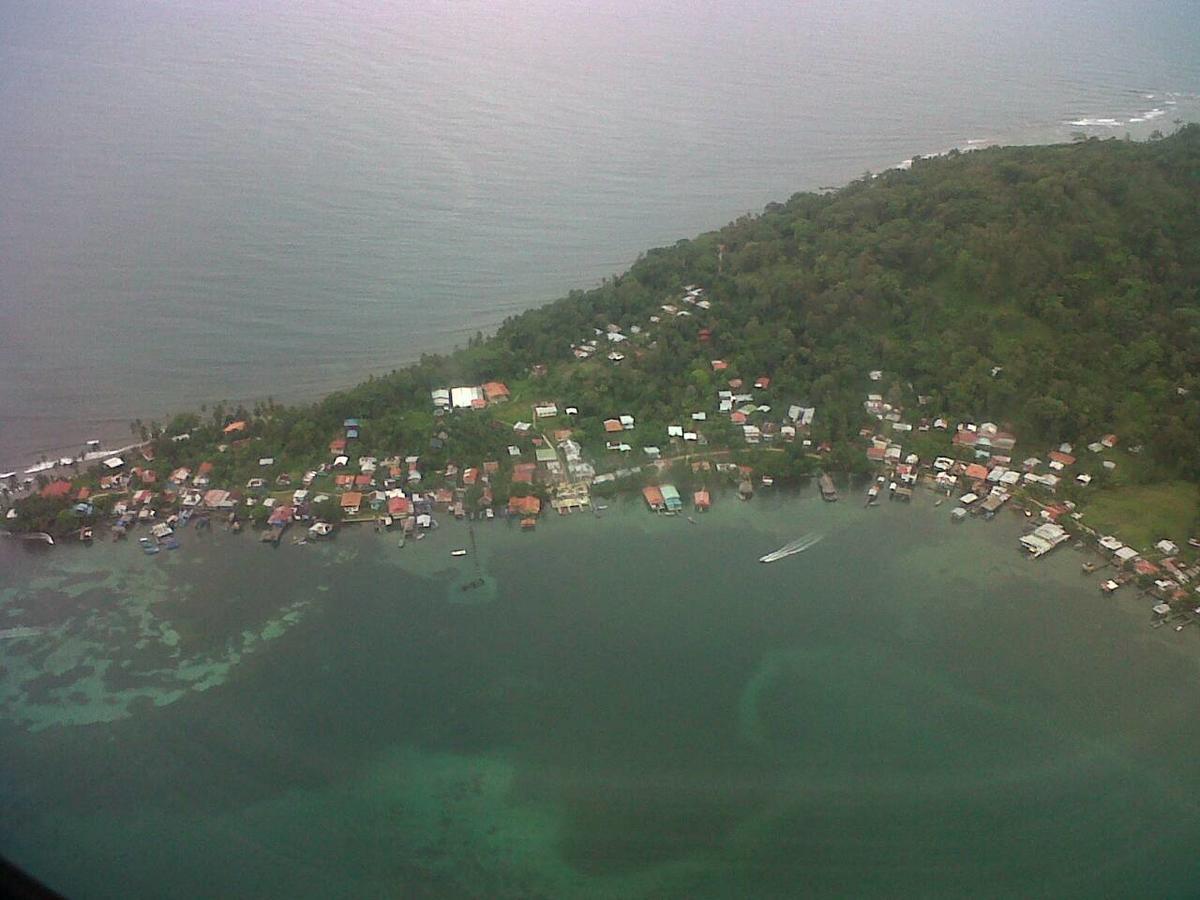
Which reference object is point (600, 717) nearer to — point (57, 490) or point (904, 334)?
point (57, 490)

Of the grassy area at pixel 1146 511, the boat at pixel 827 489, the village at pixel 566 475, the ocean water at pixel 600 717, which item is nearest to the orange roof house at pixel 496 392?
the village at pixel 566 475

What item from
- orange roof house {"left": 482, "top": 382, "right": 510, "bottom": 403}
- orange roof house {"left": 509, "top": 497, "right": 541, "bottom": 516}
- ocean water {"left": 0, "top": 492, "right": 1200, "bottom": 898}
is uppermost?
orange roof house {"left": 482, "top": 382, "right": 510, "bottom": 403}

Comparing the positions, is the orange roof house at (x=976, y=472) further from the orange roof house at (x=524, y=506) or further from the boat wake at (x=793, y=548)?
the orange roof house at (x=524, y=506)

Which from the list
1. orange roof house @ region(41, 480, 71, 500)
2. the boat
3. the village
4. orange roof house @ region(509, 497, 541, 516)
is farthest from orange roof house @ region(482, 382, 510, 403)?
orange roof house @ region(41, 480, 71, 500)

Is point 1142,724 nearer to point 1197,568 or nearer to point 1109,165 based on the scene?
point 1197,568

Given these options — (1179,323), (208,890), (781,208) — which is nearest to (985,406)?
(1179,323)

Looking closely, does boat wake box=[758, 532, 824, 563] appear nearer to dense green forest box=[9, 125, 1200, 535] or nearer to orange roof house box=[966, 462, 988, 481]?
dense green forest box=[9, 125, 1200, 535]
